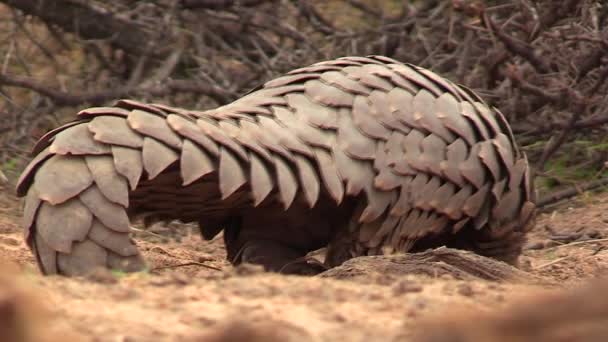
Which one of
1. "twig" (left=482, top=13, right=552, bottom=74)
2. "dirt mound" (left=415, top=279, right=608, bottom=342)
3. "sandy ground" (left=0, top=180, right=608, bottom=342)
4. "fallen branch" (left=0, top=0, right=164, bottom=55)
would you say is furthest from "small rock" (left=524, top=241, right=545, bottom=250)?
"dirt mound" (left=415, top=279, right=608, bottom=342)

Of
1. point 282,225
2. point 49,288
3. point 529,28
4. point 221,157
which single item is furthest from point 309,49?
point 49,288

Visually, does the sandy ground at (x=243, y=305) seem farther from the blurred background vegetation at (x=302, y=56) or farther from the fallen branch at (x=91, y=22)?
the fallen branch at (x=91, y=22)

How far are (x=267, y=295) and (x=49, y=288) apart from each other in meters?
0.36

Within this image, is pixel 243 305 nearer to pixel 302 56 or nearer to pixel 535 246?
pixel 535 246

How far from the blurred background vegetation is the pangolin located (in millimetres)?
805

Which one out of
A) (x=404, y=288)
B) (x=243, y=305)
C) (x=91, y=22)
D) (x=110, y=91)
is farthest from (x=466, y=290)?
(x=91, y=22)

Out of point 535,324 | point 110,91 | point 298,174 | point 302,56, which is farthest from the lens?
point 302,56

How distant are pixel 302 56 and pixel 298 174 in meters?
2.56

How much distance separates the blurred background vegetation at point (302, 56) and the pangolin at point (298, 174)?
80cm

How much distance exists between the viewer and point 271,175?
9.21 feet

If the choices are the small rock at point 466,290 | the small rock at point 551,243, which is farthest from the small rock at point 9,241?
the small rock at point 466,290

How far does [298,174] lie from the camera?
2855mm

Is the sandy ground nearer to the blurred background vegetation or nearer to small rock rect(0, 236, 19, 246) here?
small rock rect(0, 236, 19, 246)

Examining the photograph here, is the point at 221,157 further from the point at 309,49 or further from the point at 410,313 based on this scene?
the point at 309,49
